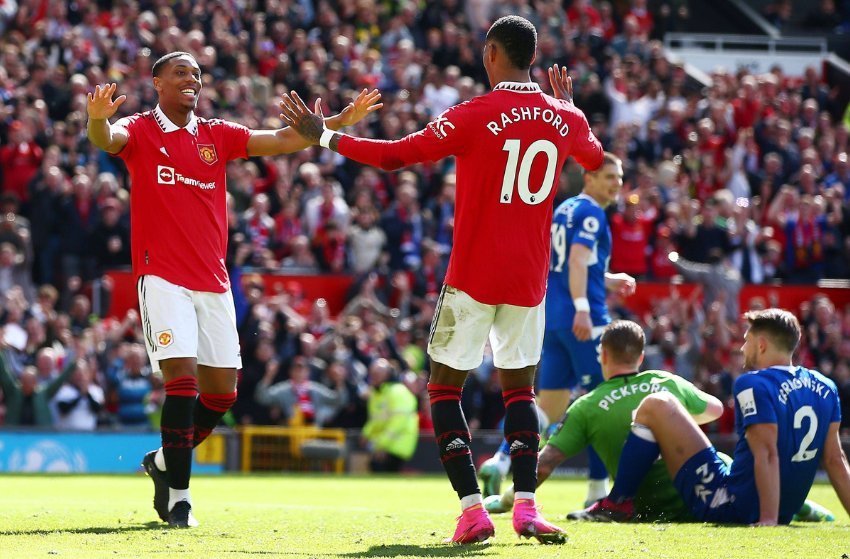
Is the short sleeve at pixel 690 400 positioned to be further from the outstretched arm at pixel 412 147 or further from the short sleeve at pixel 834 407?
the outstretched arm at pixel 412 147

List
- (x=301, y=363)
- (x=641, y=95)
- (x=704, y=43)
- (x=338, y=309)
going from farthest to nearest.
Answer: (x=704, y=43), (x=641, y=95), (x=338, y=309), (x=301, y=363)

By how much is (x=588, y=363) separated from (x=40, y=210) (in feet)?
33.8

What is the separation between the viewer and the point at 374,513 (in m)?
9.69

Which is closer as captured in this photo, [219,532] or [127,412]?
[219,532]

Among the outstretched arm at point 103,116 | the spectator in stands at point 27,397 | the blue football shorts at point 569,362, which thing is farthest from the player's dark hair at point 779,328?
the spectator in stands at point 27,397

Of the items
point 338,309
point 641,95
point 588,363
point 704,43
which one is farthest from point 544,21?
point 588,363

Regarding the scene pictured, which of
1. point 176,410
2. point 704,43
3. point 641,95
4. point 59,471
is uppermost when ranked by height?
point 704,43

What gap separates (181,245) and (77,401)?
9.27 m

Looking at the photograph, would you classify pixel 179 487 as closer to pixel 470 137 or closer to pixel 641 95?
pixel 470 137

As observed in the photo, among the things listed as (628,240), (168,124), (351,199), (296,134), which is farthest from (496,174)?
(351,199)

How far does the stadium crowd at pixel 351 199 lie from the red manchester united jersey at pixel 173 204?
29.5ft

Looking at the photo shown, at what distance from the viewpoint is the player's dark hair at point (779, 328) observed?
8.15 metres

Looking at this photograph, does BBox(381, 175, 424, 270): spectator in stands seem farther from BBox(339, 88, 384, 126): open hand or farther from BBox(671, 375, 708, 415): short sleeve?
BBox(339, 88, 384, 126): open hand

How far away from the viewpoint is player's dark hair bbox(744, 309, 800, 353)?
26.7ft
